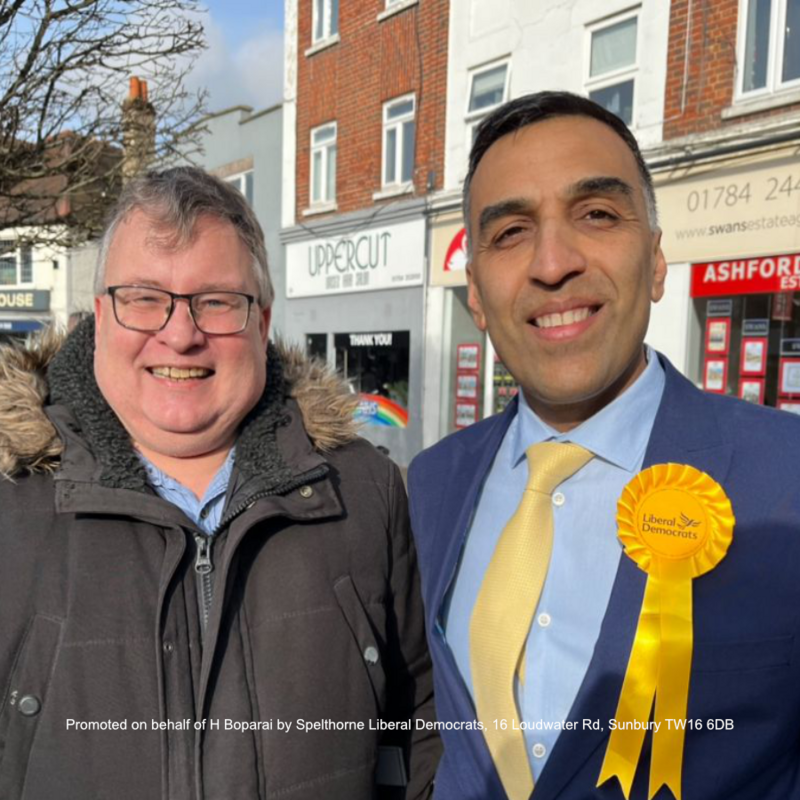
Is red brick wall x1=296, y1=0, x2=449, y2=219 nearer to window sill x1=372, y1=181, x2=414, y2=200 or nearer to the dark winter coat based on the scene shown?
window sill x1=372, y1=181, x2=414, y2=200

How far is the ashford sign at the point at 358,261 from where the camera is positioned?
11211 mm

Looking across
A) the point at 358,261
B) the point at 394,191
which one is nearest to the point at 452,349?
the point at 358,261

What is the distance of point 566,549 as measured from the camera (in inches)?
63.1

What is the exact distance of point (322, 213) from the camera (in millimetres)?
12914

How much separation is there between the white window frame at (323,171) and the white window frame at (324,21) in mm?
1512

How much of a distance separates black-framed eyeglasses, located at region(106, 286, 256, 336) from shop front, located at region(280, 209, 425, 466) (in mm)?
8765

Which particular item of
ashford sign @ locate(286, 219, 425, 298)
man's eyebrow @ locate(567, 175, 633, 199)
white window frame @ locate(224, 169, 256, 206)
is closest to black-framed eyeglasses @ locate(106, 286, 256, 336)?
man's eyebrow @ locate(567, 175, 633, 199)

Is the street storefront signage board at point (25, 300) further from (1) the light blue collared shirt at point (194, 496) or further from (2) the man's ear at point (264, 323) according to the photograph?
(1) the light blue collared shirt at point (194, 496)

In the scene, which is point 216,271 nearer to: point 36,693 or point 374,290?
point 36,693

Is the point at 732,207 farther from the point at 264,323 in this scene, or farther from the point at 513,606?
the point at 513,606

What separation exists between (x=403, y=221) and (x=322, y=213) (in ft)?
7.21

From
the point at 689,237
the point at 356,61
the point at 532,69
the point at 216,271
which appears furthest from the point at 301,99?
the point at 216,271

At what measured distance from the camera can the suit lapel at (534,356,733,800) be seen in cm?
142

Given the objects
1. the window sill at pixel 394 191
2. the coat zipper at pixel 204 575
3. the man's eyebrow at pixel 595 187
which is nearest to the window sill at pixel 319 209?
Answer: the window sill at pixel 394 191
